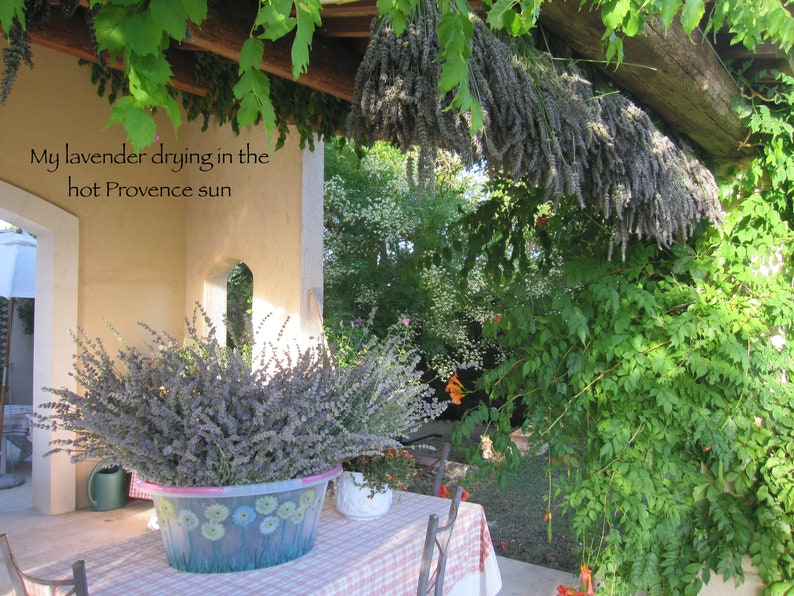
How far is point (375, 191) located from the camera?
7828mm

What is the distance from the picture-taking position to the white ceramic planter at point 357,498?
197 centimetres

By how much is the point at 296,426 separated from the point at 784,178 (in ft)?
7.05

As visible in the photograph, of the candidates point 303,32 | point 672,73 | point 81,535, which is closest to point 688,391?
point 672,73

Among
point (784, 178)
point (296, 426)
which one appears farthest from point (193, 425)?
point (784, 178)

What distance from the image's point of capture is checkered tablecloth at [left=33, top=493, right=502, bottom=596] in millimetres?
1493

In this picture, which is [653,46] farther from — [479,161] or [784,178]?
[784,178]

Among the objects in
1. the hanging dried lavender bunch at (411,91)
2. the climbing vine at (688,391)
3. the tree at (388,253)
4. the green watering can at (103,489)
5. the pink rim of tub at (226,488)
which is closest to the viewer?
the pink rim of tub at (226,488)

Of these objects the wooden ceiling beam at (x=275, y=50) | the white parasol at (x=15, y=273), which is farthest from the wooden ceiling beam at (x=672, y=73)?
the white parasol at (x=15, y=273)

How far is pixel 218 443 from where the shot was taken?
1478 mm

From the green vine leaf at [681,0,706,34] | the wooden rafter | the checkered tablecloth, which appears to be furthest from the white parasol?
the green vine leaf at [681,0,706,34]

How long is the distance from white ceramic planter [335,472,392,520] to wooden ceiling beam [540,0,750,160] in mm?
1500

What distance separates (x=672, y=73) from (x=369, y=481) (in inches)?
64.9

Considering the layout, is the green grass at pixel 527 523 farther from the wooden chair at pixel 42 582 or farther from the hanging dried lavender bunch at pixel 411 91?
the wooden chair at pixel 42 582

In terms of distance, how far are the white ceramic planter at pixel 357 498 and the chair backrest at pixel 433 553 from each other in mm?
230
